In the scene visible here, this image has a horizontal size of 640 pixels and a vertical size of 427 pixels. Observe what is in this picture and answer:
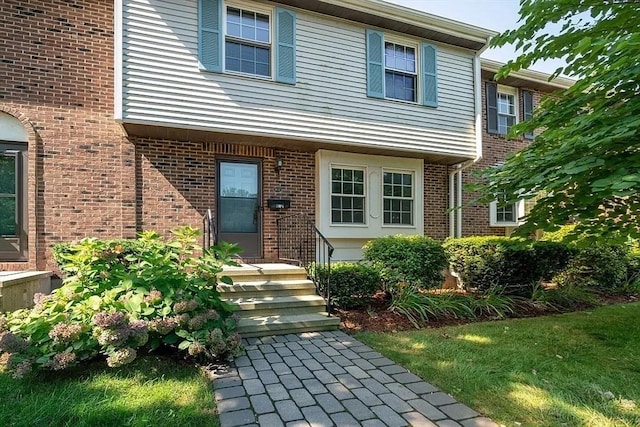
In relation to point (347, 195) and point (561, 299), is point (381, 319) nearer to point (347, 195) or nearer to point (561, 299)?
point (347, 195)

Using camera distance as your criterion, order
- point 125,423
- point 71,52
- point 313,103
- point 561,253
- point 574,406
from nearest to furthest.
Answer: point 125,423 < point 574,406 < point 71,52 < point 313,103 < point 561,253

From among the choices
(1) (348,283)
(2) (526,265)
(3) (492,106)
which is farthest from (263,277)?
(3) (492,106)

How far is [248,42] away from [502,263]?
6.21m

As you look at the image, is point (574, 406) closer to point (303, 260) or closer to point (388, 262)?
point (388, 262)

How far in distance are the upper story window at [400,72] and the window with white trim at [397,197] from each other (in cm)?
170

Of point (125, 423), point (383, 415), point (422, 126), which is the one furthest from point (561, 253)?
point (125, 423)

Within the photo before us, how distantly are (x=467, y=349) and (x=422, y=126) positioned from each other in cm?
490

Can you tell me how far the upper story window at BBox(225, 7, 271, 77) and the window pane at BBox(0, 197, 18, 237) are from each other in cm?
418

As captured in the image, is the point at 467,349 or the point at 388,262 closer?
the point at 467,349

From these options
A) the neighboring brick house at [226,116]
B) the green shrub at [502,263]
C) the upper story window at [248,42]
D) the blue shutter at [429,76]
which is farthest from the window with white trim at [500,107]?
the upper story window at [248,42]

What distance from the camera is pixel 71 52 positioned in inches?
246

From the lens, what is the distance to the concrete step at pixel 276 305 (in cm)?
516

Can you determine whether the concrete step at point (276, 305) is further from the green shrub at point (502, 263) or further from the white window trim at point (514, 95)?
the white window trim at point (514, 95)

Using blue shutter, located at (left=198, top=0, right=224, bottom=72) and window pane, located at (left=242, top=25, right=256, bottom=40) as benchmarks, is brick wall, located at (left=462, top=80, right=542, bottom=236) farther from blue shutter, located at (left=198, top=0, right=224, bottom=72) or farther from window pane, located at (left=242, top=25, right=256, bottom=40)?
blue shutter, located at (left=198, top=0, right=224, bottom=72)
